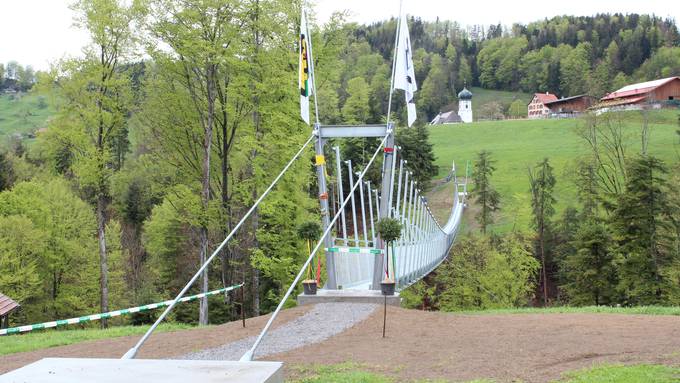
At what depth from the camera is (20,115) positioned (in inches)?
3442

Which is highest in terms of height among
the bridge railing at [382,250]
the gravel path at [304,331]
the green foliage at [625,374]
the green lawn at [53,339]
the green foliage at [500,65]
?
the green foliage at [500,65]

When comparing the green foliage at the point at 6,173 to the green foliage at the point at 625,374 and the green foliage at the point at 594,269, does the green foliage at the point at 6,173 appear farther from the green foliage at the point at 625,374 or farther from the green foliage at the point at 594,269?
the green foliage at the point at 625,374

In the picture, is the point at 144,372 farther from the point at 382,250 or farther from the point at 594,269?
the point at 594,269

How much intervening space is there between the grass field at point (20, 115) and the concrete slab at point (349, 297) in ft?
242

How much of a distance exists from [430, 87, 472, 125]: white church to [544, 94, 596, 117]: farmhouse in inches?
418

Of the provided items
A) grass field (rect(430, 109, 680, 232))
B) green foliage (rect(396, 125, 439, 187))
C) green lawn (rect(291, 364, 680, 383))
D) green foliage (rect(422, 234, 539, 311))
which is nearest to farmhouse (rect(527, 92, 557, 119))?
grass field (rect(430, 109, 680, 232))

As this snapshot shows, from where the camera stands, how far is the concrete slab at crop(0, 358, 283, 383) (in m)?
4.06

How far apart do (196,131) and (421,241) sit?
670 cm

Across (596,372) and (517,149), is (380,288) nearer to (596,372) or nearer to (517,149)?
(596,372)

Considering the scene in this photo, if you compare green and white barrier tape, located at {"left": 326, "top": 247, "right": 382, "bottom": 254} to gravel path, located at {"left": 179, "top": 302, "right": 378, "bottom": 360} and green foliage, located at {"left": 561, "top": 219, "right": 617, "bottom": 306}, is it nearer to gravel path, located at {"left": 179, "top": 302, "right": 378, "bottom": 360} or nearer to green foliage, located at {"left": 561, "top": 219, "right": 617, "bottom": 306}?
gravel path, located at {"left": 179, "top": 302, "right": 378, "bottom": 360}

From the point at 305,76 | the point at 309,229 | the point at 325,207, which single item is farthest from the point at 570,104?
the point at 309,229

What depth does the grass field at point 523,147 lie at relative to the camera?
3759cm

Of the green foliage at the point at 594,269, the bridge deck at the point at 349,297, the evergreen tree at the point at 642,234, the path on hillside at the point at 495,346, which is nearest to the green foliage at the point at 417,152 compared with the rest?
the green foliage at the point at 594,269

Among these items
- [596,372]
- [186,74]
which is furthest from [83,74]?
[596,372]
